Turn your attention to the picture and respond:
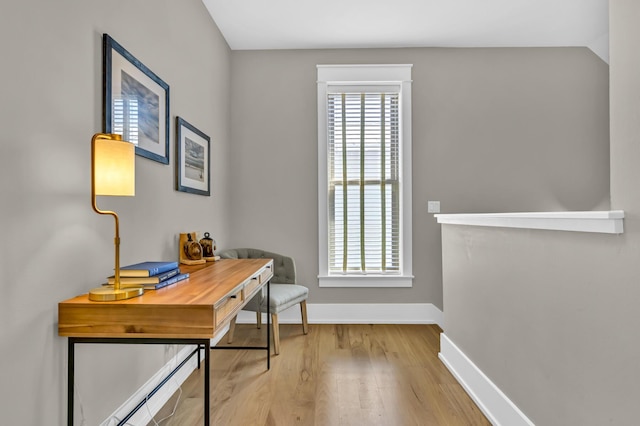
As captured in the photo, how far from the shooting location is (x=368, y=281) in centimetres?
369

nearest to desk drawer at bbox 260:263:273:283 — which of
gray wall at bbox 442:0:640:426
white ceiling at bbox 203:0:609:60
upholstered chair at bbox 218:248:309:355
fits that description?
upholstered chair at bbox 218:248:309:355

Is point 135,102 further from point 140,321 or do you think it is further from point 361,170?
point 361,170

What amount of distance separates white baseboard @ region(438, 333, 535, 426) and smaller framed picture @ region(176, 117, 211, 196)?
2.10 meters


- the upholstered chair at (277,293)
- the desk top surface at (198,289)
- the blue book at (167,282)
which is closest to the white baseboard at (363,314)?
the upholstered chair at (277,293)

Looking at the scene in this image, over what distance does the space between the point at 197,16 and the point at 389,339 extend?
2.99 m

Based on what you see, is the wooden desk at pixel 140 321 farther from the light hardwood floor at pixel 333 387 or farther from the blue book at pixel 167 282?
the light hardwood floor at pixel 333 387

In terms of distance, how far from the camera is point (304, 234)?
12.2 feet

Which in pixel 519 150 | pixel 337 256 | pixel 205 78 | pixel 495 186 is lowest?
pixel 337 256

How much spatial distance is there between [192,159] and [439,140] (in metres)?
2.36

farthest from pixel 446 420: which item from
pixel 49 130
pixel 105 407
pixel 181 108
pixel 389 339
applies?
pixel 181 108

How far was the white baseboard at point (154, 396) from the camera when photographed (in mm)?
1746

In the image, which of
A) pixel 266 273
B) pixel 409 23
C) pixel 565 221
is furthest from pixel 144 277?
pixel 409 23

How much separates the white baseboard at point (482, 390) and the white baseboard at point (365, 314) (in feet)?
3.26

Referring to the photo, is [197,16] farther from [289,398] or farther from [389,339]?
[389,339]
